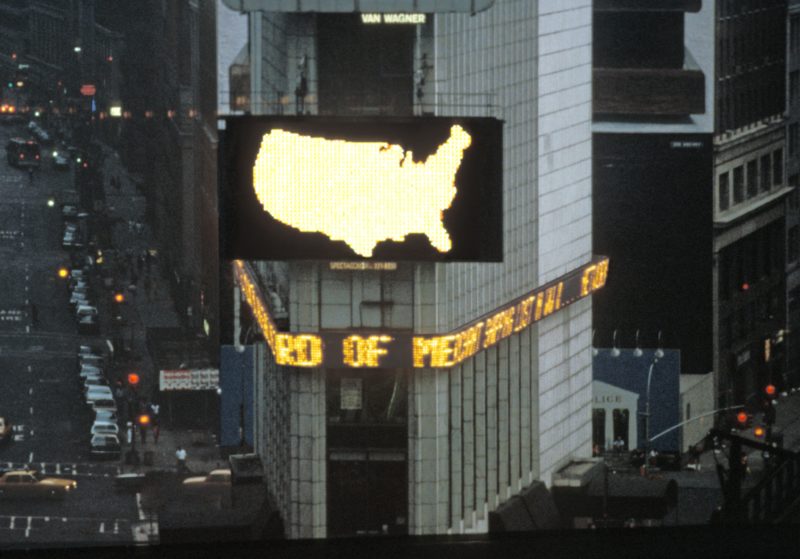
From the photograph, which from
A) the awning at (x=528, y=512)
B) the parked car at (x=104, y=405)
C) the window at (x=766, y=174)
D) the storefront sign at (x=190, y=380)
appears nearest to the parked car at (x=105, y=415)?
the parked car at (x=104, y=405)

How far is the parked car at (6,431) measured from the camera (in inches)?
3209

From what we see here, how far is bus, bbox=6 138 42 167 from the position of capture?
87.8 meters

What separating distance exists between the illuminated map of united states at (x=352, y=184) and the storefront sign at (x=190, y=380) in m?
45.6

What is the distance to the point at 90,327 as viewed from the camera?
91500 mm

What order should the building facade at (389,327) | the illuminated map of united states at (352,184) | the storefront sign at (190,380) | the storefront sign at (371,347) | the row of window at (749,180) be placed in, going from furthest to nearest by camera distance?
the storefront sign at (190,380) < the row of window at (749,180) < the building facade at (389,327) < the storefront sign at (371,347) < the illuminated map of united states at (352,184)

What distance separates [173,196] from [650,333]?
3064 cm

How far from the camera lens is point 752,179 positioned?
7031cm

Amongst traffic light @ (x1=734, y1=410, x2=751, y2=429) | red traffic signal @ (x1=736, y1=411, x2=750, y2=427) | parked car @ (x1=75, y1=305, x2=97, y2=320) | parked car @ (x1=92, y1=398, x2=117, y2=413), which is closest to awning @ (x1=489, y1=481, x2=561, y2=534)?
red traffic signal @ (x1=736, y1=411, x2=750, y2=427)

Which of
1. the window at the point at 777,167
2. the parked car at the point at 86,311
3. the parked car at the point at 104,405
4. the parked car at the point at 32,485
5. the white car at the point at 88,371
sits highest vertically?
the window at the point at 777,167

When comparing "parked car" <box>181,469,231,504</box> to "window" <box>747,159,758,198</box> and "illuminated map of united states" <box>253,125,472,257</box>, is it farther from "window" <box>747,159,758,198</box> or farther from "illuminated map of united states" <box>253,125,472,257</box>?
"illuminated map of united states" <box>253,125,472,257</box>

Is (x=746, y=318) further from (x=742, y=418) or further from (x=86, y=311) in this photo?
(x=86, y=311)

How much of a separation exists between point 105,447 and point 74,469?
1.45 meters

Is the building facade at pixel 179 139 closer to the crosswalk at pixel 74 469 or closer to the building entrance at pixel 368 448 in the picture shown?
the crosswalk at pixel 74 469

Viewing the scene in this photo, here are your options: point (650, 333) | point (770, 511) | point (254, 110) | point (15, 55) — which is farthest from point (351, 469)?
point (15, 55)
